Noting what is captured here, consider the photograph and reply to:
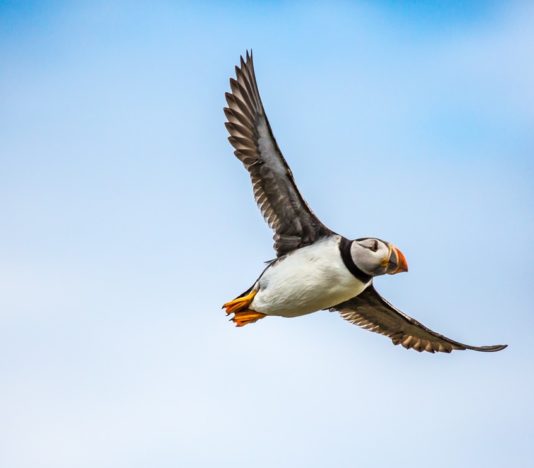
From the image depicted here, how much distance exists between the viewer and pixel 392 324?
1452 cm

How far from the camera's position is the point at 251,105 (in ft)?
41.4

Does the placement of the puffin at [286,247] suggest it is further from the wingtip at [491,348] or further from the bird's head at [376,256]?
the wingtip at [491,348]

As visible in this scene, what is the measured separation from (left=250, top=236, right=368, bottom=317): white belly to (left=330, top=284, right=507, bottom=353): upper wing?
1.34 meters

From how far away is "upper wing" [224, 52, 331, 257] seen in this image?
12.5m

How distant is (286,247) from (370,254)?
1.07m

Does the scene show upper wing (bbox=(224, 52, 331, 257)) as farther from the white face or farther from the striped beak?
the striped beak

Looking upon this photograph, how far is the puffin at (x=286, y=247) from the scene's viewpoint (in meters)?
12.3

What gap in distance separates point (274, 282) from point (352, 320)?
2.22 metres

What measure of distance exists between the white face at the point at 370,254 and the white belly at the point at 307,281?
185mm

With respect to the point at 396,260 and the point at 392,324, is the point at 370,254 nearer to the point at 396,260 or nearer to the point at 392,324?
the point at 396,260

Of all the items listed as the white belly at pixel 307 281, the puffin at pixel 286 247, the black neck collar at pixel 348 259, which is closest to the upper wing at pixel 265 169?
the puffin at pixel 286 247

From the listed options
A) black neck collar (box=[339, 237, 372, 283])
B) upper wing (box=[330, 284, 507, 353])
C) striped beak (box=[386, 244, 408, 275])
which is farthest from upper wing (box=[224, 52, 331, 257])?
upper wing (box=[330, 284, 507, 353])

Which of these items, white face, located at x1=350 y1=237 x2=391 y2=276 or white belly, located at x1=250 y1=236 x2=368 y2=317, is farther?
white belly, located at x1=250 y1=236 x2=368 y2=317

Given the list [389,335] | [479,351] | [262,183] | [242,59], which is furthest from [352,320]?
[242,59]
